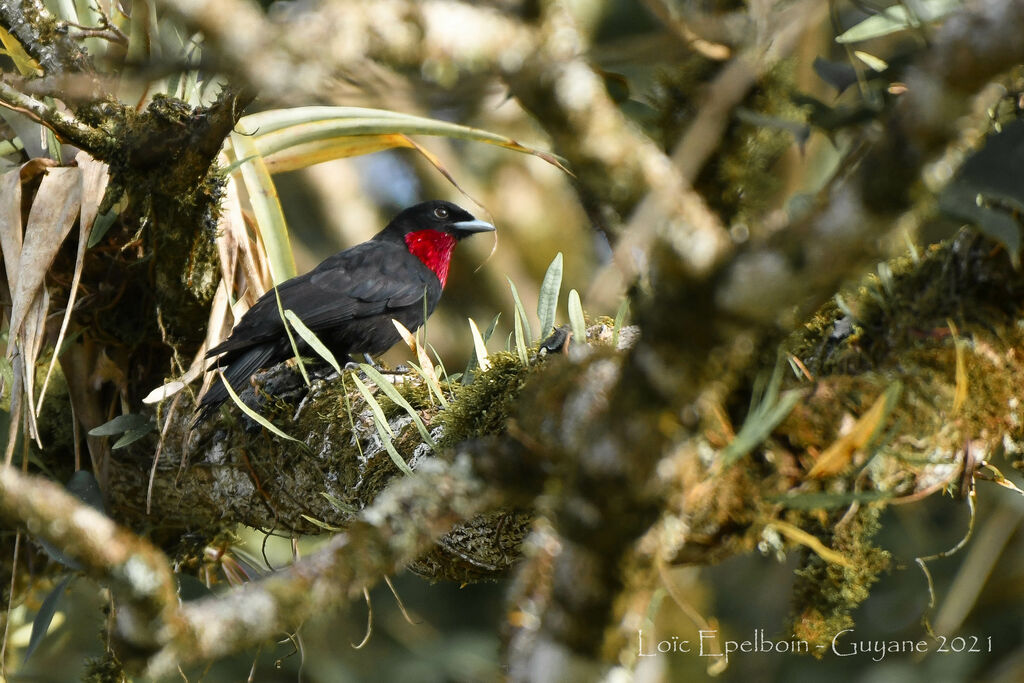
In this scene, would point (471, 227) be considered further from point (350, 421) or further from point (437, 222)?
point (350, 421)

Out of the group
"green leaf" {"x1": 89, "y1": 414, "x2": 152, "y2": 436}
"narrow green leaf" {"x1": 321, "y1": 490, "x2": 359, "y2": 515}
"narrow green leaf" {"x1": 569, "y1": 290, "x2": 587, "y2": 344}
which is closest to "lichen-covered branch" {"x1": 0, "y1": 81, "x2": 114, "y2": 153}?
"green leaf" {"x1": 89, "y1": 414, "x2": 152, "y2": 436}

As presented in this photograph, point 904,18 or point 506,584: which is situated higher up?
point 904,18

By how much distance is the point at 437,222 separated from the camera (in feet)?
16.1

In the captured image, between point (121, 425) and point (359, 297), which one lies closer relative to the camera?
point (121, 425)

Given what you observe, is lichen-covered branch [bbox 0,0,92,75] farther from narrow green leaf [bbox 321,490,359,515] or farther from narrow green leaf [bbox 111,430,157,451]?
narrow green leaf [bbox 321,490,359,515]

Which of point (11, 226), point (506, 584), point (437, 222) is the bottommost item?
point (506, 584)

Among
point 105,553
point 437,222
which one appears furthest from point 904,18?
point 437,222

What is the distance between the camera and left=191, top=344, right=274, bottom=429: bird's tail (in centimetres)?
284

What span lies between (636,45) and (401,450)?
1.45m

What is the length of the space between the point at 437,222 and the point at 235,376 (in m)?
2.06

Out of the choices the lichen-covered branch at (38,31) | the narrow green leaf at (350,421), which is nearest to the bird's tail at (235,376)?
the narrow green leaf at (350,421)

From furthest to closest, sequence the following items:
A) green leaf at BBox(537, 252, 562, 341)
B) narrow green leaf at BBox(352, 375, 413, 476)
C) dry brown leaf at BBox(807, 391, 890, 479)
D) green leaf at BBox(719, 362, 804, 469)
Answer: green leaf at BBox(537, 252, 562, 341) → narrow green leaf at BBox(352, 375, 413, 476) → dry brown leaf at BBox(807, 391, 890, 479) → green leaf at BBox(719, 362, 804, 469)

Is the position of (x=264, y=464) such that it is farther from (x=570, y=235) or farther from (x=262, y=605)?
(x=570, y=235)

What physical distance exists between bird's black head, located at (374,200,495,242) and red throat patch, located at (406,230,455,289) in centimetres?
3
